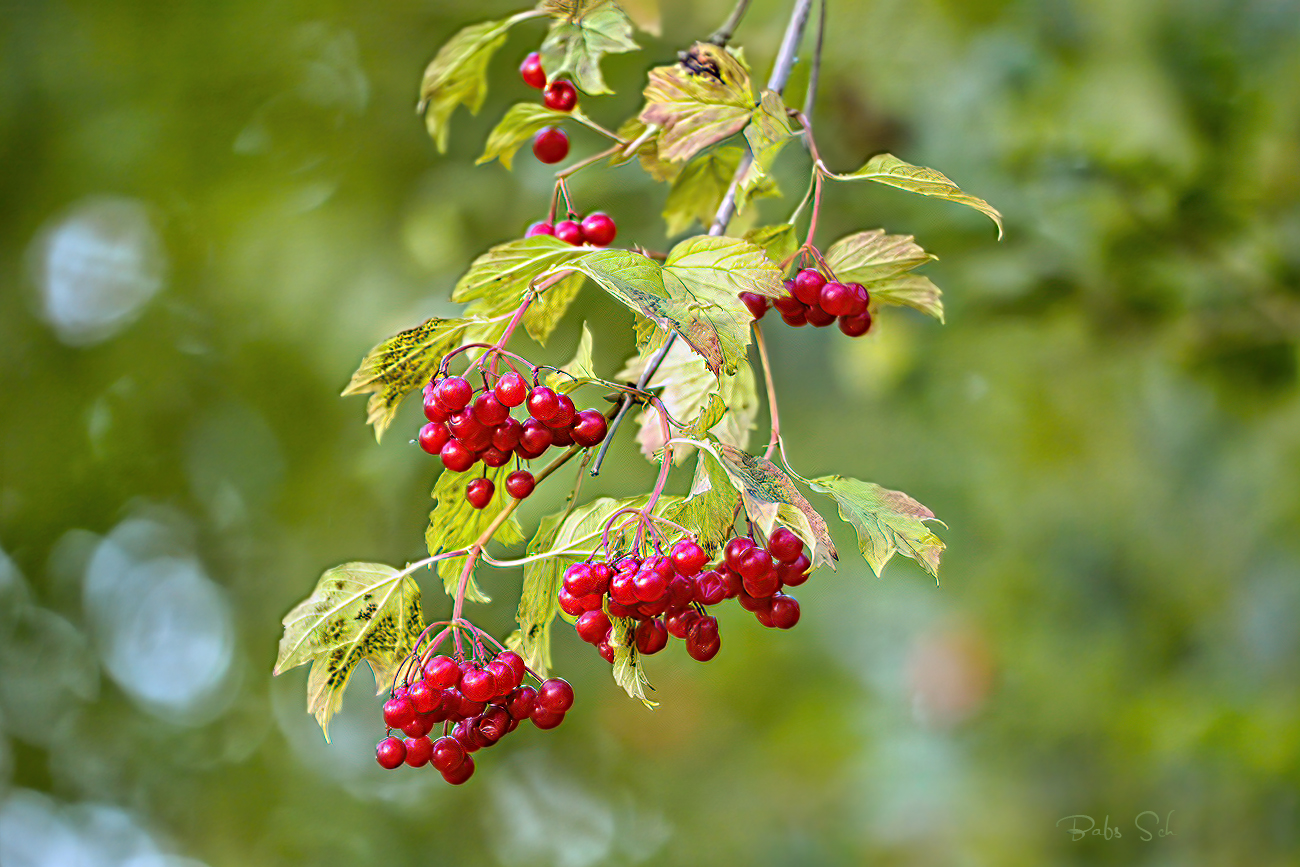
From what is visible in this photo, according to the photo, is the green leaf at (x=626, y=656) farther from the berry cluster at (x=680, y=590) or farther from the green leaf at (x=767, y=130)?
the green leaf at (x=767, y=130)

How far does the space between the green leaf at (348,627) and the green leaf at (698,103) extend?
37 cm

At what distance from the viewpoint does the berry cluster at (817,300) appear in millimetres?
700

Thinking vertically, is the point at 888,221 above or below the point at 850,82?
below

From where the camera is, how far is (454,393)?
547 millimetres

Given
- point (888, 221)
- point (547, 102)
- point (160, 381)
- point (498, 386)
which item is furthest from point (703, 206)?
point (160, 381)

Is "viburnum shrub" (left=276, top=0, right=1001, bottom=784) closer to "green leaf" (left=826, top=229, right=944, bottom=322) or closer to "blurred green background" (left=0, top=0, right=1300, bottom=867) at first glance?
"green leaf" (left=826, top=229, right=944, bottom=322)

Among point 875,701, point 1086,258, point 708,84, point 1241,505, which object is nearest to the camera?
point 708,84

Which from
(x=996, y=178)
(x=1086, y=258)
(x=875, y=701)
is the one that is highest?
(x=996, y=178)

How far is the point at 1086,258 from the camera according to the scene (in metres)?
1.56

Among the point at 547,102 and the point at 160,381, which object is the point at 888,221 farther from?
the point at 160,381

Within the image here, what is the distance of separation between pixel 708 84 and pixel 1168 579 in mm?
1833

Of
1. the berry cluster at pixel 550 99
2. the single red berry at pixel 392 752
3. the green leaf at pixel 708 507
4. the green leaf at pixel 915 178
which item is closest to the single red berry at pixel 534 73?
the berry cluster at pixel 550 99

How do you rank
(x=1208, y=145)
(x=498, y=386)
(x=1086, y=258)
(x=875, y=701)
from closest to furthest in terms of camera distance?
(x=498, y=386) → (x=1208, y=145) → (x=1086, y=258) → (x=875, y=701)

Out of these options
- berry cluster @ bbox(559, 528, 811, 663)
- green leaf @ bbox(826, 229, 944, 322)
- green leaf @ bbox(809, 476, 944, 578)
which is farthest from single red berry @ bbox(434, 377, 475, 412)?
green leaf @ bbox(826, 229, 944, 322)
